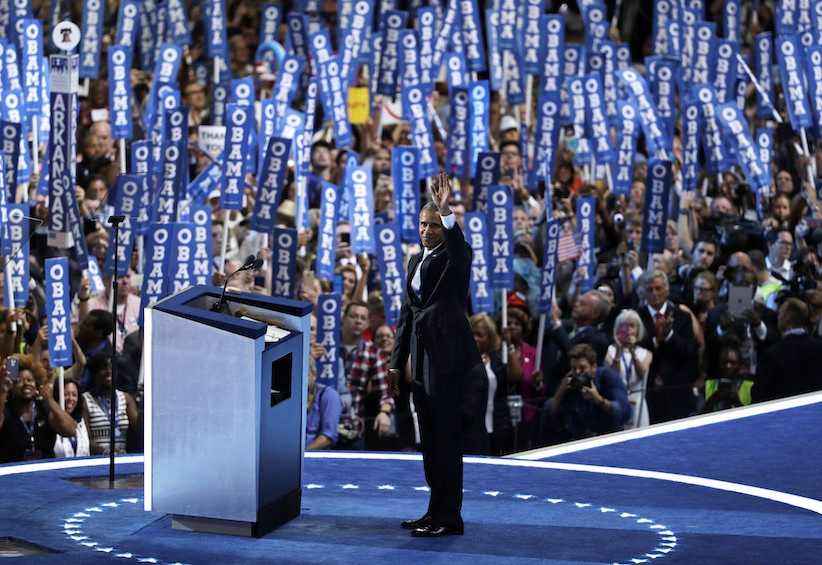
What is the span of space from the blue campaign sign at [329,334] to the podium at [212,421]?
3.38 m

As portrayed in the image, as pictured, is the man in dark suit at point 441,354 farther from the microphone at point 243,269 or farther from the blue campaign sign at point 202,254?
the blue campaign sign at point 202,254

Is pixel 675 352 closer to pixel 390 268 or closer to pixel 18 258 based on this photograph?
pixel 390 268

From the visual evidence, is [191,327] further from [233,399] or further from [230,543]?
[230,543]

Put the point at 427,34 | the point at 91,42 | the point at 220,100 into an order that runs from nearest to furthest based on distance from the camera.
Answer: the point at 91,42, the point at 220,100, the point at 427,34

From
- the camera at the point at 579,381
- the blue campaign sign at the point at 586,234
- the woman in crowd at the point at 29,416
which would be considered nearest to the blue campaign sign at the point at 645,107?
the blue campaign sign at the point at 586,234

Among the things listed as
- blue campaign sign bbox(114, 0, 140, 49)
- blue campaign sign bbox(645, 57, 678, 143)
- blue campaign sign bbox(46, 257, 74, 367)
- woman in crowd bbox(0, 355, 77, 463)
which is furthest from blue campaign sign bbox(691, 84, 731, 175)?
woman in crowd bbox(0, 355, 77, 463)

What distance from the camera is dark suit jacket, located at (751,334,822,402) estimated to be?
36.0 ft

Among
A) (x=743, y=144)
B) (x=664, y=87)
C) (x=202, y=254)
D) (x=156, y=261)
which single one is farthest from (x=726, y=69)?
(x=156, y=261)

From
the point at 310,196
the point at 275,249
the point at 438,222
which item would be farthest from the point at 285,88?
the point at 438,222

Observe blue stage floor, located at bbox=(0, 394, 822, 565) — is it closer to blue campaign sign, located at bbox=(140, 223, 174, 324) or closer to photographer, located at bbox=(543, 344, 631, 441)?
photographer, located at bbox=(543, 344, 631, 441)

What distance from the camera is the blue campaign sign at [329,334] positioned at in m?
10.4

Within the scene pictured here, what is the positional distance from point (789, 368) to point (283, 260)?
11.1 ft

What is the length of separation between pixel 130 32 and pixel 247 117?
2554mm

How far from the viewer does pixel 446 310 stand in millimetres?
7078
